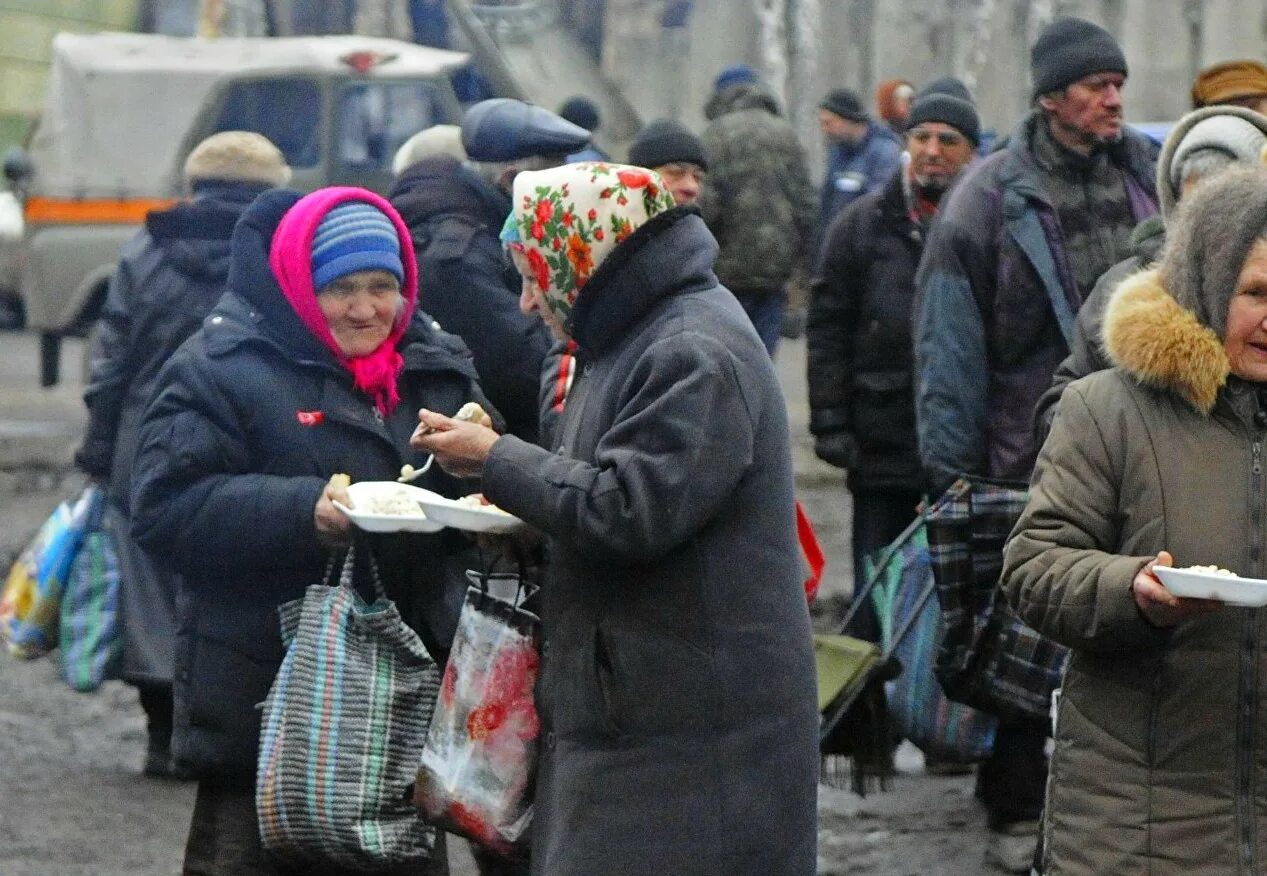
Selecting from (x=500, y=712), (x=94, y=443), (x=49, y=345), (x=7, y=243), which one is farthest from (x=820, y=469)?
(x=500, y=712)

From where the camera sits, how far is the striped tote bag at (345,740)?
480 centimetres

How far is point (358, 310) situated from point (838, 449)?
3424mm

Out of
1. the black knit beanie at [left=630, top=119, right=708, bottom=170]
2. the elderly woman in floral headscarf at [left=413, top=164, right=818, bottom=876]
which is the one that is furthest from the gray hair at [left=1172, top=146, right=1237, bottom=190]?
the black knit beanie at [left=630, top=119, right=708, bottom=170]

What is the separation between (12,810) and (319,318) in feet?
10.5

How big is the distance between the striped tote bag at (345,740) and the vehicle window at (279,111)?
1176 centimetres

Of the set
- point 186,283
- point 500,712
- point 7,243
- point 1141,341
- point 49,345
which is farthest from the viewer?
point 7,243

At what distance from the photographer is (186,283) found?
7.63m

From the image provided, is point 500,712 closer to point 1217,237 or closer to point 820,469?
point 1217,237

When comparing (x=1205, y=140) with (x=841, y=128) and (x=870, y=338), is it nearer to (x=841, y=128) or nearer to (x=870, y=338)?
(x=870, y=338)

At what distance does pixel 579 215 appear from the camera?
4.14 meters

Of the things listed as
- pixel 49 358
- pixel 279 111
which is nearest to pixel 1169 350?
pixel 279 111

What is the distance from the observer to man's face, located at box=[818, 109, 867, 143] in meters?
15.3

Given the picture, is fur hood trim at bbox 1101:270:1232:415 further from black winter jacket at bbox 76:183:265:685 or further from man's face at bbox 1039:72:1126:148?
black winter jacket at bbox 76:183:265:685

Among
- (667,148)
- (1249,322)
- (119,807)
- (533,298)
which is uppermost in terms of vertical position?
(1249,322)
